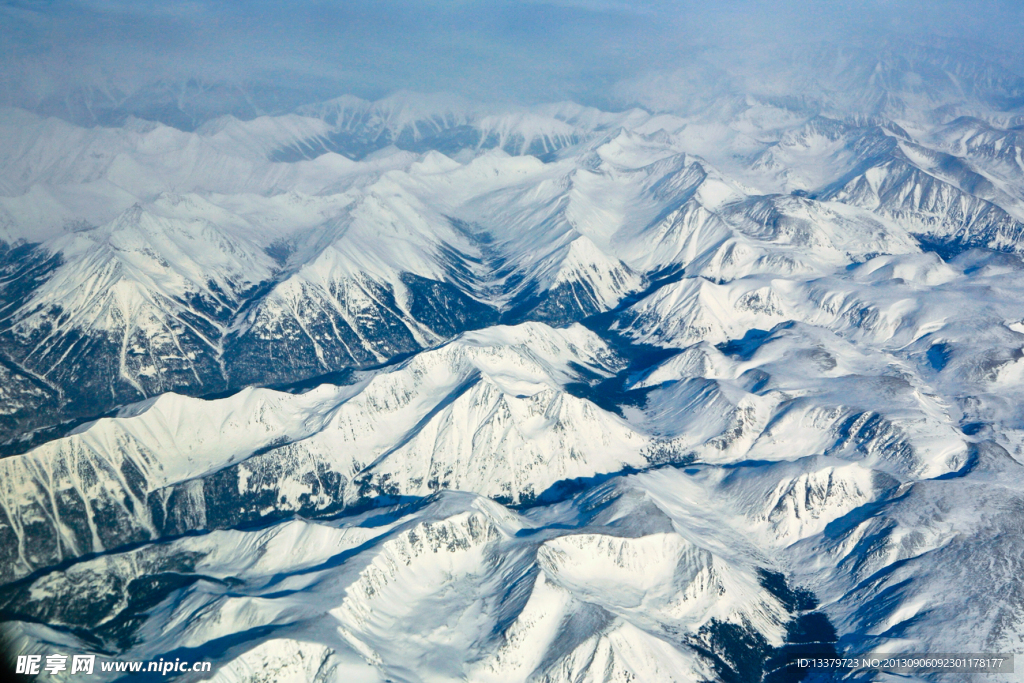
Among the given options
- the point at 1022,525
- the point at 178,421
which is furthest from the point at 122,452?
the point at 1022,525

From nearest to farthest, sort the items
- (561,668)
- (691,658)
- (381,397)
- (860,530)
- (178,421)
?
(561,668) → (691,658) → (860,530) → (178,421) → (381,397)

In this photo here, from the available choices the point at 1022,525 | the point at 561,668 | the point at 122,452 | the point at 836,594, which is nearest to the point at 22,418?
the point at 122,452

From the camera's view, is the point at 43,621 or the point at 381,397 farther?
the point at 381,397

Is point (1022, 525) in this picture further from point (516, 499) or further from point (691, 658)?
point (516, 499)

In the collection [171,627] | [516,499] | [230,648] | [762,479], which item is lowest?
[516,499]

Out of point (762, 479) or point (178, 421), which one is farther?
point (178, 421)

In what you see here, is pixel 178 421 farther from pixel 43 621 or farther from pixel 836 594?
pixel 836 594

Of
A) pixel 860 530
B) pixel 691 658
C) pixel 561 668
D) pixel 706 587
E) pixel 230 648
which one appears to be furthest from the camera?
pixel 860 530

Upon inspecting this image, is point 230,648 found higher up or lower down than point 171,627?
higher up

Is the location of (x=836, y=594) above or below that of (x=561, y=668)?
below
